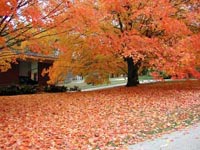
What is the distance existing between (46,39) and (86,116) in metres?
6.98

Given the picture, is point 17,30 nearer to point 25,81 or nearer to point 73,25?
point 73,25

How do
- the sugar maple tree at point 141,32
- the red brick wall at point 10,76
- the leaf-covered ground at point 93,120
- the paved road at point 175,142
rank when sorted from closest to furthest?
the paved road at point 175,142 < the leaf-covered ground at point 93,120 < the sugar maple tree at point 141,32 < the red brick wall at point 10,76

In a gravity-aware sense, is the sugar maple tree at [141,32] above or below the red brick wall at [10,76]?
above

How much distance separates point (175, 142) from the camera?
7.54 m

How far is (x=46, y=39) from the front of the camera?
55.7ft

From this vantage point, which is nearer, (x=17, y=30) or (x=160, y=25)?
(x=17, y=30)

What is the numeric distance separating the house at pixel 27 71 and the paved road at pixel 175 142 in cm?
1519

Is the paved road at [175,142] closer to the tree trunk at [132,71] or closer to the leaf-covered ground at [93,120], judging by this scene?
the leaf-covered ground at [93,120]

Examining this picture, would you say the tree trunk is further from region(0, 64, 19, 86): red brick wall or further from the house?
region(0, 64, 19, 86): red brick wall

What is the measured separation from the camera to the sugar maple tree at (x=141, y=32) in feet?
50.7

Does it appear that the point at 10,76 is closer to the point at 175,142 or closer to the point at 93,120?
the point at 93,120

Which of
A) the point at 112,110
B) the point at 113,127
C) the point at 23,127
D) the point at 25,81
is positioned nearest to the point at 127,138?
the point at 113,127

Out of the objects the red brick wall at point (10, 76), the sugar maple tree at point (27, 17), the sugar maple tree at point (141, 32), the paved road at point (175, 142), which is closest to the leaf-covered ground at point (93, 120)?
the paved road at point (175, 142)

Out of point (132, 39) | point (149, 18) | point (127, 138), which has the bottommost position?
point (127, 138)
